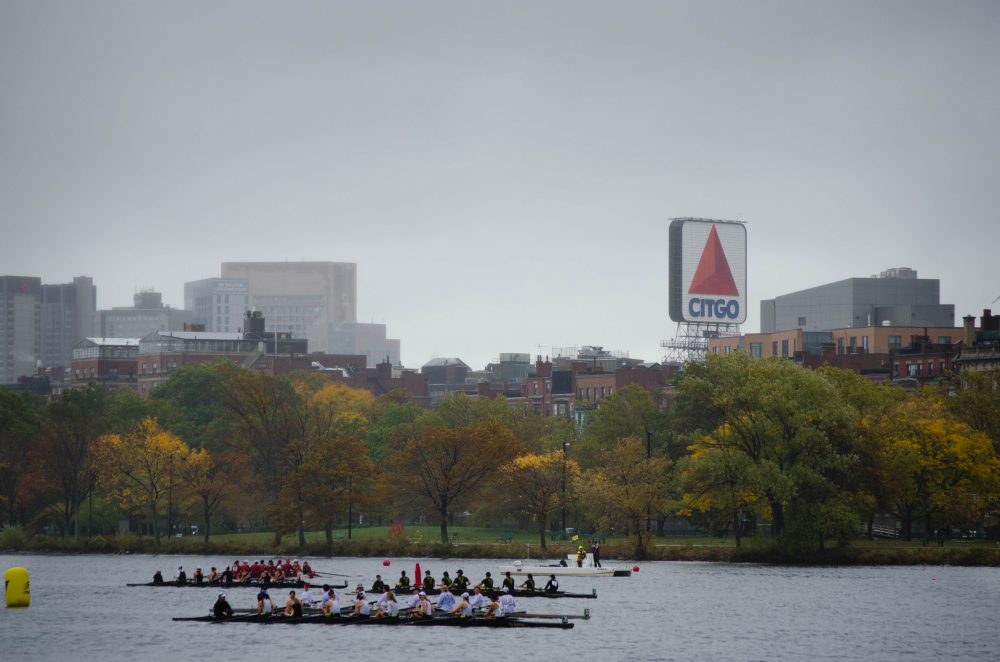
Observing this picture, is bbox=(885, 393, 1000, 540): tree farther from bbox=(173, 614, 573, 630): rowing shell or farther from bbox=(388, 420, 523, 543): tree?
bbox=(173, 614, 573, 630): rowing shell

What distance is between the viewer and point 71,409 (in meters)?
172

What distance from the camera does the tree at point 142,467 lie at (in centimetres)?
15900

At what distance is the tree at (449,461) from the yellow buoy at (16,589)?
45285 millimetres

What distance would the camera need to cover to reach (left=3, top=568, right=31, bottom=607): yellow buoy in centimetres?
10581

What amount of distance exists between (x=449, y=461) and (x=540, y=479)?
935cm

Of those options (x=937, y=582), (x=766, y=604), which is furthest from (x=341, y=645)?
(x=937, y=582)

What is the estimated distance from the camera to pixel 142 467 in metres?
159

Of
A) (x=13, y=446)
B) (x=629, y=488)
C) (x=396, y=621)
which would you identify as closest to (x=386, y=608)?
(x=396, y=621)

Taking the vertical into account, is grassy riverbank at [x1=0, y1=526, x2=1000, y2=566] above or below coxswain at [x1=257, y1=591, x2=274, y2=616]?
above

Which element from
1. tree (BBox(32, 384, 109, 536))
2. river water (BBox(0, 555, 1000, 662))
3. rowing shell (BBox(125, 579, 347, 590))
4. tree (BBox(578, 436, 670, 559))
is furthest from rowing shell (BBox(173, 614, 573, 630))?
tree (BBox(32, 384, 109, 536))

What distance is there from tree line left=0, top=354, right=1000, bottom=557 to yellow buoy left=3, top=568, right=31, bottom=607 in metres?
38.9

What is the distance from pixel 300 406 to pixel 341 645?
9730 centimetres

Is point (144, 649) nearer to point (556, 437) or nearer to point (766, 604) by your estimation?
point (766, 604)

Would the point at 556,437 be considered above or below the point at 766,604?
above
